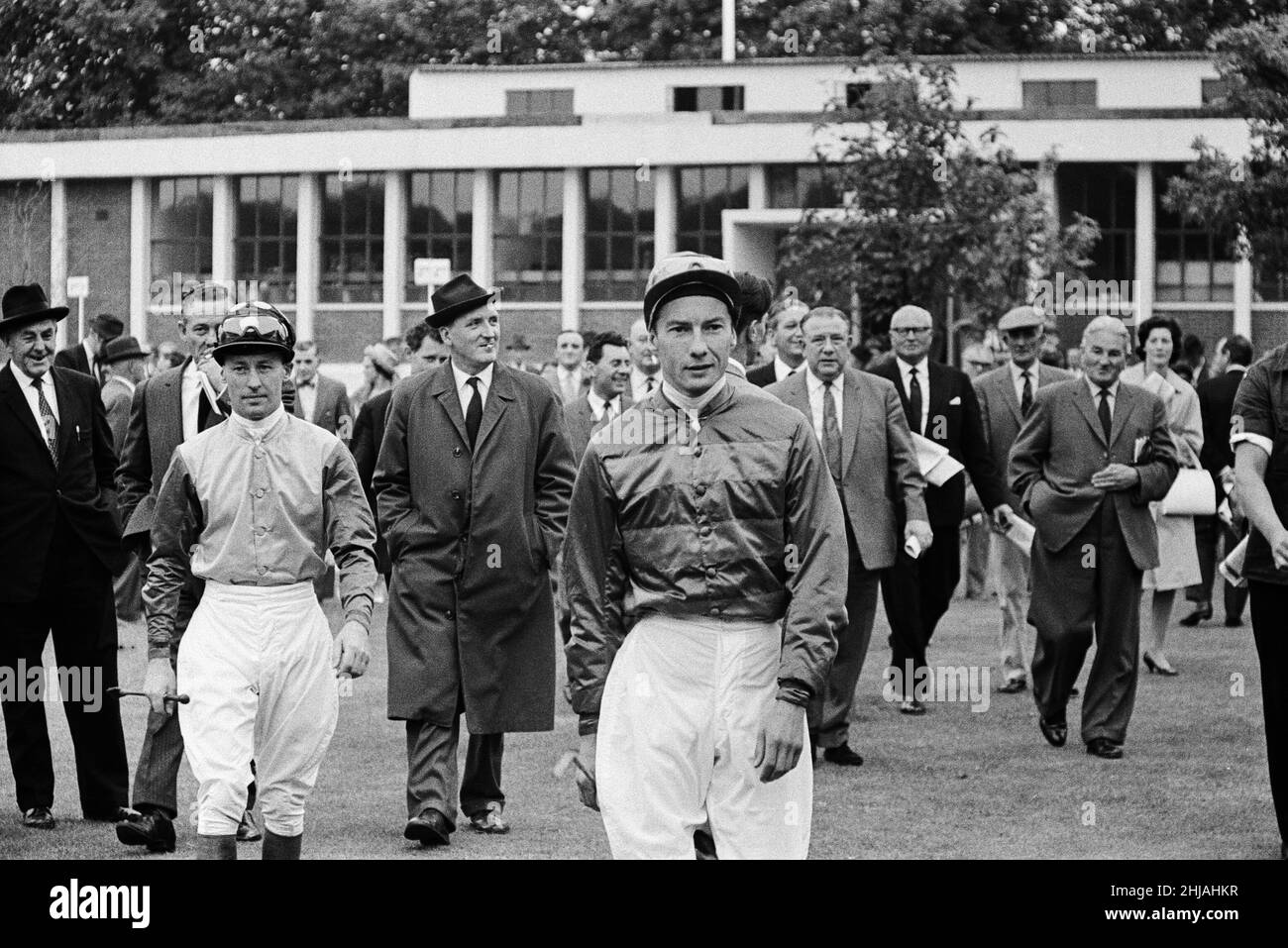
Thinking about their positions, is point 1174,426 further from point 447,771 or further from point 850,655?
point 447,771

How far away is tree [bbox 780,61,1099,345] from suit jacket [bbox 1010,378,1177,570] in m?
16.3

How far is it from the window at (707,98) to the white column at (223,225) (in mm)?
12156

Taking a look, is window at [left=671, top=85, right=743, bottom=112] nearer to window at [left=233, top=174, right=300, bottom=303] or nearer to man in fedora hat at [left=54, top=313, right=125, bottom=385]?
window at [left=233, top=174, right=300, bottom=303]

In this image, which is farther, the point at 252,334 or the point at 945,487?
the point at 945,487

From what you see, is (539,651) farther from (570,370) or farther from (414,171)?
(414,171)

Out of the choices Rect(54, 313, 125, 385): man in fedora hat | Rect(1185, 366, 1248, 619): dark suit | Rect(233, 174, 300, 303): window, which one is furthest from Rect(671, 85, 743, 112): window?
Rect(1185, 366, 1248, 619): dark suit

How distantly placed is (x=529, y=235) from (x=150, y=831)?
147 feet

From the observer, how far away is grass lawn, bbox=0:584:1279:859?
9.15m

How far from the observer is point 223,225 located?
180 ft

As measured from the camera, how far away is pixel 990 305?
29266 millimetres

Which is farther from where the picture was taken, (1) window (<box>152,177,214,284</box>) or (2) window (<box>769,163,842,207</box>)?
(1) window (<box>152,177,214,284</box>)

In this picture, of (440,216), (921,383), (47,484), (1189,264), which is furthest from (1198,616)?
(440,216)
